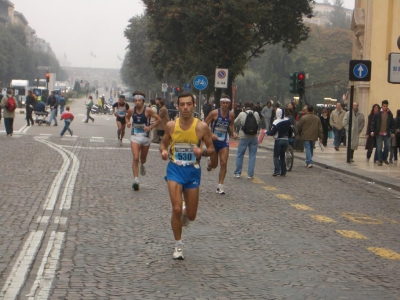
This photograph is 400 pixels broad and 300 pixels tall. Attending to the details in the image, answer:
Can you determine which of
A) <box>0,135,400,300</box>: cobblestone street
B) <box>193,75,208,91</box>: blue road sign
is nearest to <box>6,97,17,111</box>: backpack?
<box>193,75,208,91</box>: blue road sign

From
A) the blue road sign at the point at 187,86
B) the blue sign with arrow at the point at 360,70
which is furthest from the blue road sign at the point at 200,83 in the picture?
the blue road sign at the point at 187,86

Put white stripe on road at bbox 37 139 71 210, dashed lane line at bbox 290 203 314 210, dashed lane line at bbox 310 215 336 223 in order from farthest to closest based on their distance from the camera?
1. dashed lane line at bbox 290 203 314 210
2. white stripe on road at bbox 37 139 71 210
3. dashed lane line at bbox 310 215 336 223

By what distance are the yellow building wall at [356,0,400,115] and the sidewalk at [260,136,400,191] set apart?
891cm

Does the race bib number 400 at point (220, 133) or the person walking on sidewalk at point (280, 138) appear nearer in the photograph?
the race bib number 400 at point (220, 133)

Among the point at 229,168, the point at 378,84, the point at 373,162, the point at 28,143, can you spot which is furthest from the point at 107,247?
the point at 378,84

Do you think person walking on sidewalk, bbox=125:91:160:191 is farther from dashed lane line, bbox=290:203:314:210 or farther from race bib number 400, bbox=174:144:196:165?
race bib number 400, bbox=174:144:196:165

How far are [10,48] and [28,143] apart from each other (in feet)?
345

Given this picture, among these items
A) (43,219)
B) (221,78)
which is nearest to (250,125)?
(43,219)

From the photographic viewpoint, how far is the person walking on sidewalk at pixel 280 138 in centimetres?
1917

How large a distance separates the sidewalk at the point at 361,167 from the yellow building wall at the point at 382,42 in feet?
29.2

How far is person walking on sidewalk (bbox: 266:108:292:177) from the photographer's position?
19.2 metres

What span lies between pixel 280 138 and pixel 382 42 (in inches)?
805

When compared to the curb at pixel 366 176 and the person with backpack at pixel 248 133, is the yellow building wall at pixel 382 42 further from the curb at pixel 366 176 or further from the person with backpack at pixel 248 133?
the person with backpack at pixel 248 133

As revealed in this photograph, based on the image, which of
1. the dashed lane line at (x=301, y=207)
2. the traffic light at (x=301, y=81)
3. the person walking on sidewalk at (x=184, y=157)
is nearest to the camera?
the person walking on sidewalk at (x=184, y=157)
